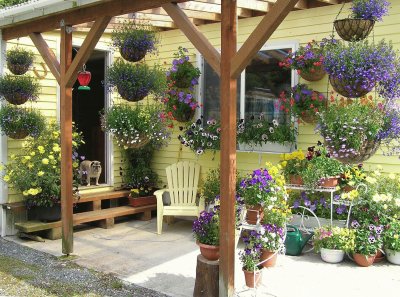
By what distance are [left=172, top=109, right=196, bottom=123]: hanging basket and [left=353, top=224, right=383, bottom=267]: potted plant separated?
111 inches

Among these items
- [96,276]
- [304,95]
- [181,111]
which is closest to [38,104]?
[181,111]

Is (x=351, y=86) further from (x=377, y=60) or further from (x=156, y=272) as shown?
(x=156, y=272)

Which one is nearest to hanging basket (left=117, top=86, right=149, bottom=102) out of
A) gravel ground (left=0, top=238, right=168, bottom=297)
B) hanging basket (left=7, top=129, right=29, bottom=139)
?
hanging basket (left=7, top=129, right=29, bottom=139)

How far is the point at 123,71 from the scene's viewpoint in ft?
15.3

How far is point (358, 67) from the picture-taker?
324 centimetres

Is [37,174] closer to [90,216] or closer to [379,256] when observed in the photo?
[90,216]

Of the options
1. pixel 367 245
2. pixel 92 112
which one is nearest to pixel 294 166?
pixel 367 245

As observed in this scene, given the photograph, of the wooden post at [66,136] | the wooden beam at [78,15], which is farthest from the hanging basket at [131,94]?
the wooden beam at [78,15]

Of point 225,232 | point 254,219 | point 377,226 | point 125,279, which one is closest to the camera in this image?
point 225,232

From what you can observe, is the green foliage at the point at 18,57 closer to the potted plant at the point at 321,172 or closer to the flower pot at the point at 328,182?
the potted plant at the point at 321,172

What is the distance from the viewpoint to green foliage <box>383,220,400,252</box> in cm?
457

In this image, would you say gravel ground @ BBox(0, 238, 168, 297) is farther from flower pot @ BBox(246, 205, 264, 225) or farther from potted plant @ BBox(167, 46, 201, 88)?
potted plant @ BBox(167, 46, 201, 88)

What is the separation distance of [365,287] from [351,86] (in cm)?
182

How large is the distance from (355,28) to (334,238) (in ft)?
7.14
